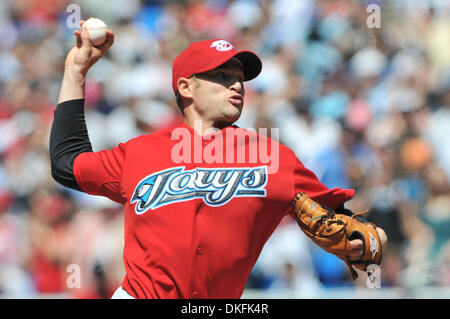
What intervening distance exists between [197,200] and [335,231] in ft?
1.94

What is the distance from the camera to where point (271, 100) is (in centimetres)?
651

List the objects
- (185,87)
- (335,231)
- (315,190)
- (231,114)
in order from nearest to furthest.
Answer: (335,231) → (315,190) → (231,114) → (185,87)

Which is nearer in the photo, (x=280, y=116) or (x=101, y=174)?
(x=101, y=174)

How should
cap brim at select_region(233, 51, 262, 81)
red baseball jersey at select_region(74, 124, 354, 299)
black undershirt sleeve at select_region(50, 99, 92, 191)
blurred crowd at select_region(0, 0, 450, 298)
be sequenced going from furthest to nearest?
1. blurred crowd at select_region(0, 0, 450, 298)
2. cap brim at select_region(233, 51, 262, 81)
3. black undershirt sleeve at select_region(50, 99, 92, 191)
4. red baseball jersey at select_region(74, 124, 354, 299)

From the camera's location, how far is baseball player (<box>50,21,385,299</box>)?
107 inches

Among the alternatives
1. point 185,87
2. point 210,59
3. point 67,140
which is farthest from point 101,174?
point 210,59

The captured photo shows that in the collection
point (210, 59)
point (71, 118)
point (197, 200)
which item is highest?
point (210, 59)

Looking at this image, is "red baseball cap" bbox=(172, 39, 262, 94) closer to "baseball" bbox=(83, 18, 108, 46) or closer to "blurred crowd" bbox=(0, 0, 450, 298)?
"baseball" bbox=(83, 18, 108, 46)

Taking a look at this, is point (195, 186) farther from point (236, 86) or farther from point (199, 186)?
point (236, 86)

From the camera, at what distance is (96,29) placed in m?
3.02

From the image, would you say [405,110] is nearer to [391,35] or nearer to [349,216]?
[391,35]

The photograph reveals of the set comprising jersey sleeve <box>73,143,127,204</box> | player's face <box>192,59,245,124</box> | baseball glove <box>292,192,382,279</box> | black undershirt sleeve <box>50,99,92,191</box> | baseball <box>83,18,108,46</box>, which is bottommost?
baseball glove <box>292,192,382,279</box>

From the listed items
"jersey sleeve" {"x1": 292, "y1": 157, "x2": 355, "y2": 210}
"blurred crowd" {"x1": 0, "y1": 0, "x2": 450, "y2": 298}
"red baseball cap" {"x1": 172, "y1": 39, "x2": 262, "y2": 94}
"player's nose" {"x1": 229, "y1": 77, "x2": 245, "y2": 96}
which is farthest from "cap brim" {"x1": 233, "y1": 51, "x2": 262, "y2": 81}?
"blurred crowd" {"x1": 0, "y1": 0, "x2": 450, "y2": 298}

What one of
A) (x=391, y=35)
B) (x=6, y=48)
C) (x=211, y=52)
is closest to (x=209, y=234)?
(x=211, y=52)
